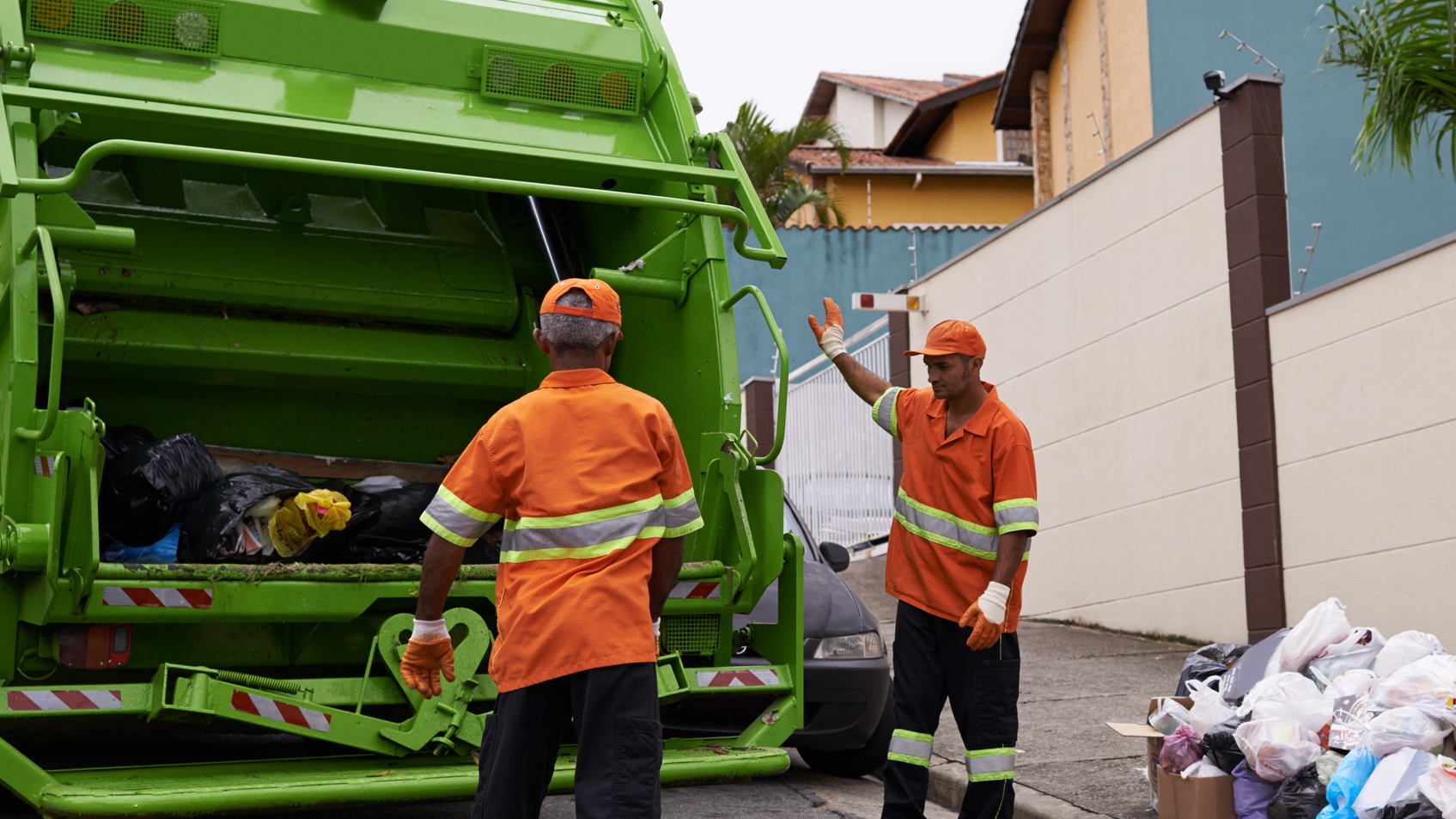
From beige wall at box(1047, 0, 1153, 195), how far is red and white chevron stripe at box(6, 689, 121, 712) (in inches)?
448

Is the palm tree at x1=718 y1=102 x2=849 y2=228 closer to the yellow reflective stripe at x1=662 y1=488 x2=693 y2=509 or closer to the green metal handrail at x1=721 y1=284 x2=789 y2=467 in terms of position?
the green metal handrail at x1=721 y1=284 x2=789 y2=467

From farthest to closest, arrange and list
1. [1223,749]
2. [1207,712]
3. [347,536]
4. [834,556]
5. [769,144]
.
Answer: [769,144], [834,556], [347,536], [1207,712], [1223,749]

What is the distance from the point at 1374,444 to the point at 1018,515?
3.30 m

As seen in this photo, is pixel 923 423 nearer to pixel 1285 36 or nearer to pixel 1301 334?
pixel 1301 334

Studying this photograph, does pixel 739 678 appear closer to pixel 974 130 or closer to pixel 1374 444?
pixel 1374 444

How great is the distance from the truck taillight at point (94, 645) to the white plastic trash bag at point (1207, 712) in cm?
302

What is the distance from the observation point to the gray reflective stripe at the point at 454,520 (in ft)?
10.2

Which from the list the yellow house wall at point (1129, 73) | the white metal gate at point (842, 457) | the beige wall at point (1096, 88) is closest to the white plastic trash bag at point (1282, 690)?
the white metal gate at point (842, 457)

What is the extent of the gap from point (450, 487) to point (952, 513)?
68.0 inches

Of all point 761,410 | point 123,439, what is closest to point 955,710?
point 123,439

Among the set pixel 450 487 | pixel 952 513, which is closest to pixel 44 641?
pixel 450 487

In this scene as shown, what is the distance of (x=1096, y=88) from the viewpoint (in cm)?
1530

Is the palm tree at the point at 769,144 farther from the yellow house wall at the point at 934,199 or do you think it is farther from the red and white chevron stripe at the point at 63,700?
the red and white chevron stripe at the point at 63,700

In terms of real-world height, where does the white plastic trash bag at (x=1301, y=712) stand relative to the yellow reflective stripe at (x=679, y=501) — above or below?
below
